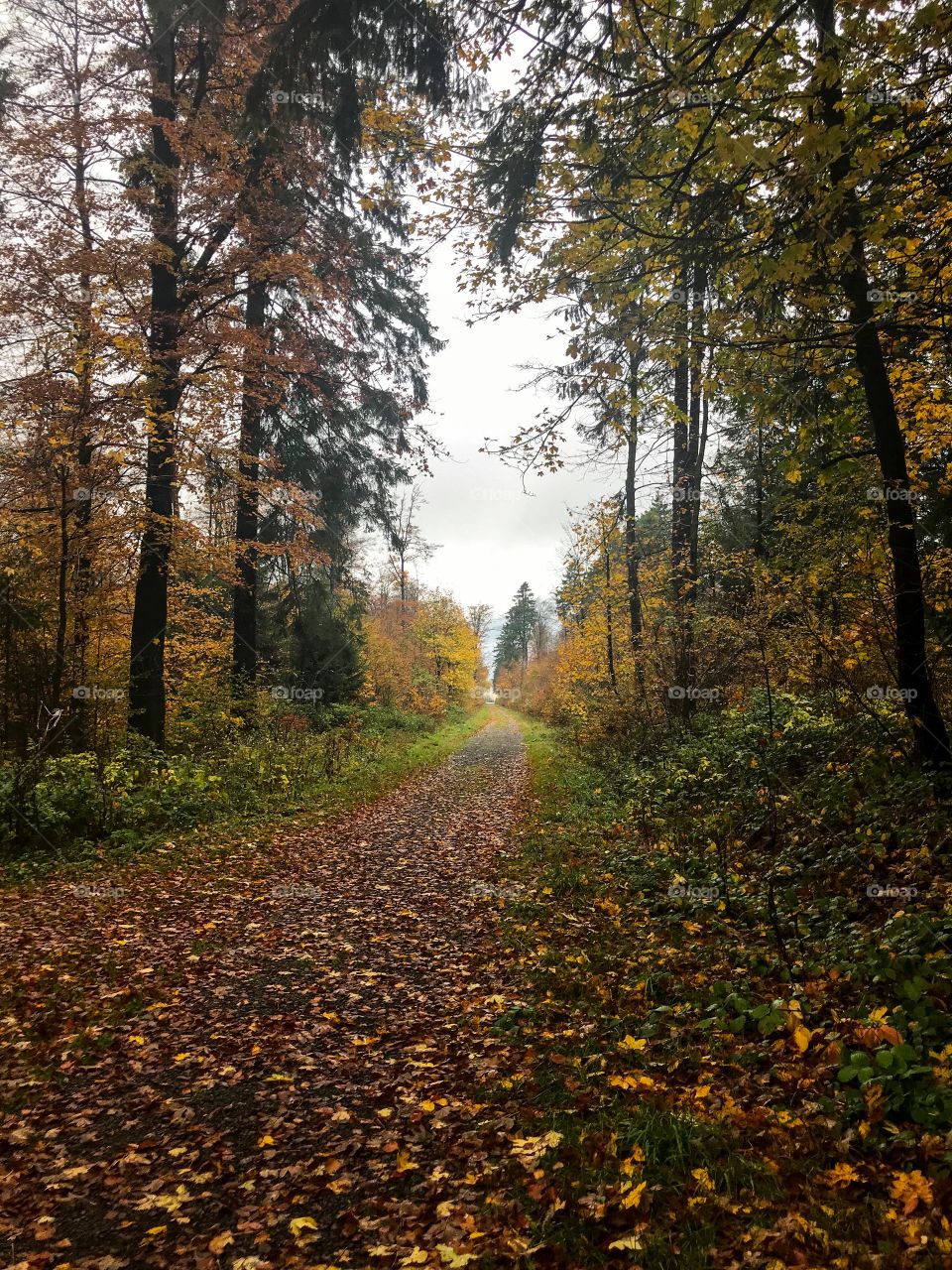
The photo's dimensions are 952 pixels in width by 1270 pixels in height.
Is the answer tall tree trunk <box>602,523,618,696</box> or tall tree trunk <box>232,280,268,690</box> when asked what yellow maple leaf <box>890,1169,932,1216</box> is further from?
tall tree trunk <box>602,523,618,696</box>

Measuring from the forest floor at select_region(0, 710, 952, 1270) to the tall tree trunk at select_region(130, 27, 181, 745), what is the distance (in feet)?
15.6

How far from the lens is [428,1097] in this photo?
3865 mm

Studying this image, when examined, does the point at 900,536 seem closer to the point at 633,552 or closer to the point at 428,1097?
the point at 428,1097

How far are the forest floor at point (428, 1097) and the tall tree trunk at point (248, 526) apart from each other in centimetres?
782

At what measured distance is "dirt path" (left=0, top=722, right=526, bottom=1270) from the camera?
2961 millimetres

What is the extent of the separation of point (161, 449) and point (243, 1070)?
9262mm

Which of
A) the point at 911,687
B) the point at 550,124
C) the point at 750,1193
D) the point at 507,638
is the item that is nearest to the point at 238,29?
the point at 550,124

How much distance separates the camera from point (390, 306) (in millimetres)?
14969

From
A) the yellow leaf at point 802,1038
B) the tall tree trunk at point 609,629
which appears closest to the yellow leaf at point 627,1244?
the yellow leaf at point 802,1038

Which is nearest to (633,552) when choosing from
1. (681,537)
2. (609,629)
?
(681,537)

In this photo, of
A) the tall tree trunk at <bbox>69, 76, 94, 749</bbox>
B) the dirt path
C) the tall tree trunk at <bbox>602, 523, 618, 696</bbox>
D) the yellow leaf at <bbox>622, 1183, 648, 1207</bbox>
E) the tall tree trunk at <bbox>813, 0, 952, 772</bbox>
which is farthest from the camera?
the tall tree trunk at <bbox>602, 523, 618, 696</bbox>

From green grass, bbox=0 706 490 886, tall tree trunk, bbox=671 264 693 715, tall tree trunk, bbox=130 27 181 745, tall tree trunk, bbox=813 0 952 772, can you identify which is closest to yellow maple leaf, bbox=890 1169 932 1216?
tall tree trunk, bbox=813 0 952 772

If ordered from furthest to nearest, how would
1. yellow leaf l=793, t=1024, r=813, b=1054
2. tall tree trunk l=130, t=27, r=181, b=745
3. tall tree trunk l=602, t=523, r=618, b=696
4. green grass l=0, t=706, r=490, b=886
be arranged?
tall tree trunk l=602, t=523, r=618, b=696 < tall tree trunk l=130, t=27, r=181, b=745 < green grass l=0, t=706, r=490, b=886 < yellow leaf l=793, t=1024, r=813, b=1054

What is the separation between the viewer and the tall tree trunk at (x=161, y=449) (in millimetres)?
10688
